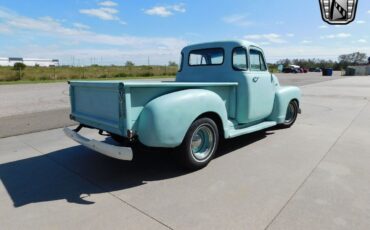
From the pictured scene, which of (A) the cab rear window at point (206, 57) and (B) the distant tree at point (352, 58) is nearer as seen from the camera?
(A) the cab rear window at point (206, 57)

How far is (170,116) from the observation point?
3.54m

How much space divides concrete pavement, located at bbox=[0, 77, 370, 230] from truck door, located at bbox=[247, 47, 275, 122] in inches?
26.1

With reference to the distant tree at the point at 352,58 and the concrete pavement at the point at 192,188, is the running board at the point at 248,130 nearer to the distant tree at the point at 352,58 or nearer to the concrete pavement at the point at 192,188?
the concrete pavement at the point at 192,188

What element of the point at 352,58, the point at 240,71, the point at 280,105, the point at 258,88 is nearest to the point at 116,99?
the point at 240,71

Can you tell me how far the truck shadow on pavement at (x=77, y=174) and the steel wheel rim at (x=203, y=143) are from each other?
350mm

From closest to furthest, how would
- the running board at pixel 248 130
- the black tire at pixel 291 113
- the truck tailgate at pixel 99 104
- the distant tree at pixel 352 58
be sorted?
the truck tailgate at pixel 99 104 < the running board at pixel 248 130 < the black tire at pixel 291 113 < the distant tree at pixel 352 58

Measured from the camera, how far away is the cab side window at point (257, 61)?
536 cm

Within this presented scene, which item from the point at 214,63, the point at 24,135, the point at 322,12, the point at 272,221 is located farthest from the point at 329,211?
the point at 24,135

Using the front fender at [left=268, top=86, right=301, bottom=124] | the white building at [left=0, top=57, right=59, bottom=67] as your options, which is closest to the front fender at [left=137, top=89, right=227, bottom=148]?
the front fender at [left=268, top=86, right=301, bottom=124]

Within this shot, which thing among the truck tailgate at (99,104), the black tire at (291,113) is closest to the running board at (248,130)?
the black tire at (291,113)

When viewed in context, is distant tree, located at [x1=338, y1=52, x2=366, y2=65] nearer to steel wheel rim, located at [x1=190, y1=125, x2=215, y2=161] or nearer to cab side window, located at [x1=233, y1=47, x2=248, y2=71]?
cab side window, located at [x1=233, y1=47, x2=248, y2=71]

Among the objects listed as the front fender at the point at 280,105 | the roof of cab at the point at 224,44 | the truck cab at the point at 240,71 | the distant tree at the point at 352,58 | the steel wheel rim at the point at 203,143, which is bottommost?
the steel wheel rim at the point at 203,143

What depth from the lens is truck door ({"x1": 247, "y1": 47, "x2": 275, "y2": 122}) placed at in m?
5.08

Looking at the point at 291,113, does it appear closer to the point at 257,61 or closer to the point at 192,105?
the point at 257,61
